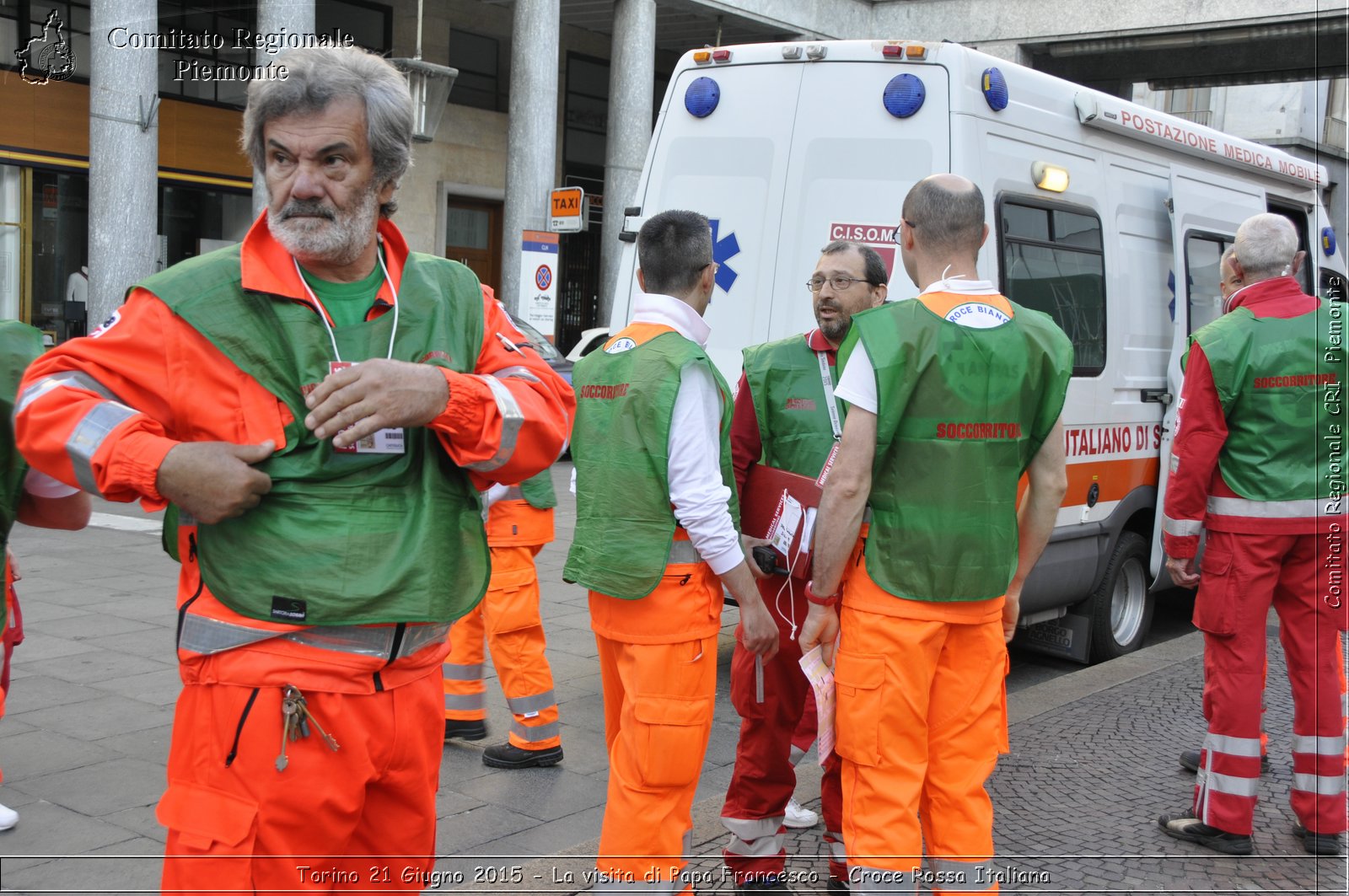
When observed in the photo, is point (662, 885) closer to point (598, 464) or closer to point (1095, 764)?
point (598, 464)

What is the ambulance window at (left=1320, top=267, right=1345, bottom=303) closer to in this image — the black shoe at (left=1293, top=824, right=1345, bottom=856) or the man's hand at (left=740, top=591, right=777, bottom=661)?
the black shoe at (left=1293, top=824, right=1345, bottom=856)

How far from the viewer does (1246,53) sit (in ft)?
63.3

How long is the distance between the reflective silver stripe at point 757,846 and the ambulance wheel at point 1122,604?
364 cm

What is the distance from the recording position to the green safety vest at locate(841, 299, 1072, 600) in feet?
10.8

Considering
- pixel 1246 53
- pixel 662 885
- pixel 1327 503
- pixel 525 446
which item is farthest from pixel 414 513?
pixel 1246 53

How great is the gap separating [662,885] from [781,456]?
144 cm

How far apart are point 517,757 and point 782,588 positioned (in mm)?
1580

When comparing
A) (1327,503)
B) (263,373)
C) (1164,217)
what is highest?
(1164,217)

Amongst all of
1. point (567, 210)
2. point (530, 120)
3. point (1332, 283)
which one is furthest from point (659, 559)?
point (530, 120)

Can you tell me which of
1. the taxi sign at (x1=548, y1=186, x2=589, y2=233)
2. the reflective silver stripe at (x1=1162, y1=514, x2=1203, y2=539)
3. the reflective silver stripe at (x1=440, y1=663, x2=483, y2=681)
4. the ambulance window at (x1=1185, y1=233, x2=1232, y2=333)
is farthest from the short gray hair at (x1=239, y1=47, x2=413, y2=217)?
the taxi sign at (x1=548, y1=186, x2=589, y2=233)

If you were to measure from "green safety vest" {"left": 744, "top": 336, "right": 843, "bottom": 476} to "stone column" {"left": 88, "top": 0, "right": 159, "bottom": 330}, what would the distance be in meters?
10.1

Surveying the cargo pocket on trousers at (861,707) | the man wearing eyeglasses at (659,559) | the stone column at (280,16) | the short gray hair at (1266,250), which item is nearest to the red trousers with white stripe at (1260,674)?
the short gray hair at (1266,250)

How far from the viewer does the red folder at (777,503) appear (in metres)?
3.88

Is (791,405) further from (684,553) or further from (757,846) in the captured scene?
(757,846)
